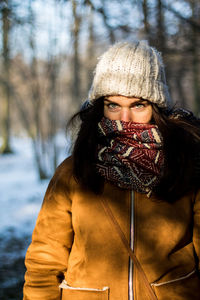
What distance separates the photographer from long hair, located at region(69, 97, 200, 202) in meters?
1.37

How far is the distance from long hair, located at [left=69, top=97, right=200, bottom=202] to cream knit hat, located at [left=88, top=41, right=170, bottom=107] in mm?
130

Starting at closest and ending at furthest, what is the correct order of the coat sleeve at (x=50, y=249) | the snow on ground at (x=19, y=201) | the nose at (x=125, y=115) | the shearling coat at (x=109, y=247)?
the shearling coat at (x=109, y=247), the coat sleeve at (x=50, y=249), the nose at (x=125, y=115), the snow on ground at (x=19, y=201)

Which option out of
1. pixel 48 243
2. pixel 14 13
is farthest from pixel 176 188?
pixel 14 13

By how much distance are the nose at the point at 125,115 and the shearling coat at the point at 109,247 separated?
0.34 meters

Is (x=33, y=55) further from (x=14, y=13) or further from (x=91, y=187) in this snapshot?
(x=91, y=187)

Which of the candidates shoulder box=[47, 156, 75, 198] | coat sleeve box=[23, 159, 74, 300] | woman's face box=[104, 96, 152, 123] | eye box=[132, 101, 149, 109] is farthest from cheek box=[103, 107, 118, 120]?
coat sleeve box=[23, 159, 74, 300]

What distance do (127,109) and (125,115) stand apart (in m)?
0.04

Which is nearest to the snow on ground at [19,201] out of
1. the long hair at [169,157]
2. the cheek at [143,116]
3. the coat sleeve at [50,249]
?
the coat sleeve at [50,249]

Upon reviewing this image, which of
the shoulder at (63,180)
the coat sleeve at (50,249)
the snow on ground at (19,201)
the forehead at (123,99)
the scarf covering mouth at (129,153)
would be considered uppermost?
the forehead at (123,99)

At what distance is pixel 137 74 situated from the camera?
1.55m

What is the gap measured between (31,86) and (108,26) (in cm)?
500

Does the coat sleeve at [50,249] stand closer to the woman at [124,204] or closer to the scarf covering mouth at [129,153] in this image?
the woman at [124,204]

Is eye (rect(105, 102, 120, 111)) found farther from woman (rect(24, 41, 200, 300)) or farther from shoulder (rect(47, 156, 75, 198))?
shoulder (rect(47, 156, 75, 198))

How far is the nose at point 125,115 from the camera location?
1.49 m
